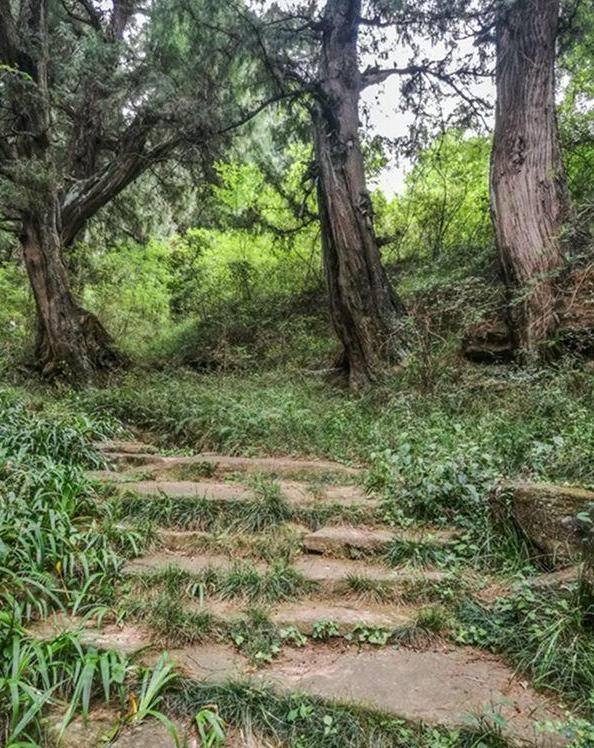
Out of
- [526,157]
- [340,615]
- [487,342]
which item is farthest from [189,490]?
[526,157]

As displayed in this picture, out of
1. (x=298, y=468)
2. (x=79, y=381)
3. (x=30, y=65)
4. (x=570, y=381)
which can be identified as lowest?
(x=298, y=468)

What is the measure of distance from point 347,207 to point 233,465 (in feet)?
15.1

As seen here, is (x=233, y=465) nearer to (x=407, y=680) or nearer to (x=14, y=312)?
(x=407, y=680)

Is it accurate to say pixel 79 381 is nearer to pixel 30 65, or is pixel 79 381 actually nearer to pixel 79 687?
pixel 30 65

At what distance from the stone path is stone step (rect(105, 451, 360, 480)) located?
24 mm

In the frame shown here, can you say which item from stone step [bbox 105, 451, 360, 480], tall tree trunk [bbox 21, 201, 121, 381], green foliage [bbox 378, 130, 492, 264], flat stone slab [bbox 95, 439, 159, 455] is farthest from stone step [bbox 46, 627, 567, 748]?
green foliage [bbox 378, 130, 492, 264]

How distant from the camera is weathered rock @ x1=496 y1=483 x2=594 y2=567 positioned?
236 centimetres

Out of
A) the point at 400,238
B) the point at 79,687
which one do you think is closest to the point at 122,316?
the point at 400,238

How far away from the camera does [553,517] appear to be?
97.0 inches

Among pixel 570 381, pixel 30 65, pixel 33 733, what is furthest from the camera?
pixel 30 65

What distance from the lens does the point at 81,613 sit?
7.39ft

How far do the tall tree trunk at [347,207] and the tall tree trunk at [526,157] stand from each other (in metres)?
1.73

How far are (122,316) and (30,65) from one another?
13.9 feet

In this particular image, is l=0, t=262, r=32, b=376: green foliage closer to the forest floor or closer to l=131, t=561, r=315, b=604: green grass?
the forest floor
